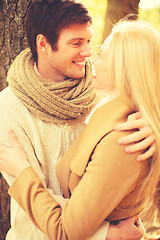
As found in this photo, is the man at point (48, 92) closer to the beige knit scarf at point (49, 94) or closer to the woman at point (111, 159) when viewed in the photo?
the beige knit scarf at point (49, 94)

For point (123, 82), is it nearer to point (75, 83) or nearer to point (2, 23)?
point (75, 83)

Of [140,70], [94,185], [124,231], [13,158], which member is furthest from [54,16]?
[124,231]

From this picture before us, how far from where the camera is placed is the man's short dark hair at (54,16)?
1.68 metres

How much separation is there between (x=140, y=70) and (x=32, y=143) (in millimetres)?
780

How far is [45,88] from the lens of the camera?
5.30 feet

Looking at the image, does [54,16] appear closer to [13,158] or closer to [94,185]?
[13,158]

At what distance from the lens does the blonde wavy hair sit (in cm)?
127

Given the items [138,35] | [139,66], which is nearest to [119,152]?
[139,66]

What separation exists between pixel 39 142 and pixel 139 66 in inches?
29.2

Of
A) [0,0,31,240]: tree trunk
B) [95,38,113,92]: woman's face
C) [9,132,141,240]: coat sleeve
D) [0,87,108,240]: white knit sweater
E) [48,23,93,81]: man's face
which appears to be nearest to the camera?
[9,132,141,240]: coat sleeve

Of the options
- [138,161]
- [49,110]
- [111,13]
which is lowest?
[138,161]

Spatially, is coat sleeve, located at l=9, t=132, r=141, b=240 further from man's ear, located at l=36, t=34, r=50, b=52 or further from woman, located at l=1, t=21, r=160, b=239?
man's ear, located at l=36, t=34, r=50, b=52

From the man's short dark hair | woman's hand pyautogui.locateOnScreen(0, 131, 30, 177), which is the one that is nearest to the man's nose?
the man's short dark hair

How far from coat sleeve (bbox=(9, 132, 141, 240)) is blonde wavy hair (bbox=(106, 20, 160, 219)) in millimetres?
170
